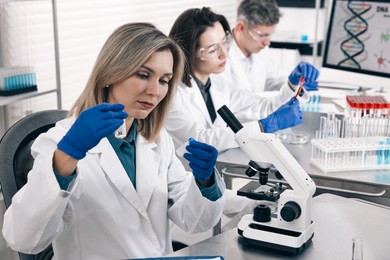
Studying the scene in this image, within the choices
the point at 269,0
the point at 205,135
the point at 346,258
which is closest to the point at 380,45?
the point at 269,0

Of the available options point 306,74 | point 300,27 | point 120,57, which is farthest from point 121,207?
point 300,27

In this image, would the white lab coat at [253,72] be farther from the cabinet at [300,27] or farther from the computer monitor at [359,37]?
the cabinet at [300,27]

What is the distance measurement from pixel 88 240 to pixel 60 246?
82 millimetres

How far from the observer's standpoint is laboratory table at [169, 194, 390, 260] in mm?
1469

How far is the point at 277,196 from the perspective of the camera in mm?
1494

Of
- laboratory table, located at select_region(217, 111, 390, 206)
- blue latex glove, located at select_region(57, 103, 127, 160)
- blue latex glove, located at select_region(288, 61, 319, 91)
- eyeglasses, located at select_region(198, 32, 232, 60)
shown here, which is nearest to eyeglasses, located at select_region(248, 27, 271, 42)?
blue latex glove, located at select_region(288, 61, 319, 91)

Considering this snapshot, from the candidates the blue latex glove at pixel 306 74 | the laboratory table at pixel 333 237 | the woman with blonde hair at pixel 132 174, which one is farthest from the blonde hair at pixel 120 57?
the blue latex glove at pixel 306 74

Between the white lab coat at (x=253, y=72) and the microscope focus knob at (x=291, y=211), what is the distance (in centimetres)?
187

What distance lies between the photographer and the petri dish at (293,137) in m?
2.52

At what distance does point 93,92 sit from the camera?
1696mm

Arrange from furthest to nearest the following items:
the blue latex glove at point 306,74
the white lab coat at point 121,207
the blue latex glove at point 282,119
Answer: the blue latex glove at point 306,74
the blue latex glove at point 282,119
the white lab coat at point 121,207

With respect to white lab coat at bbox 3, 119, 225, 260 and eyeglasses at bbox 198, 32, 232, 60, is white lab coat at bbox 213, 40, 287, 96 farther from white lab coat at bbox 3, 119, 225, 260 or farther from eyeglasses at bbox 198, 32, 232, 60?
white lab coat at bbox 3, 119, 225, 260

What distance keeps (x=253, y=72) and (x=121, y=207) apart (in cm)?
217

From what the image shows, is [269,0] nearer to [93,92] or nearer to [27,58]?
[27,58]
